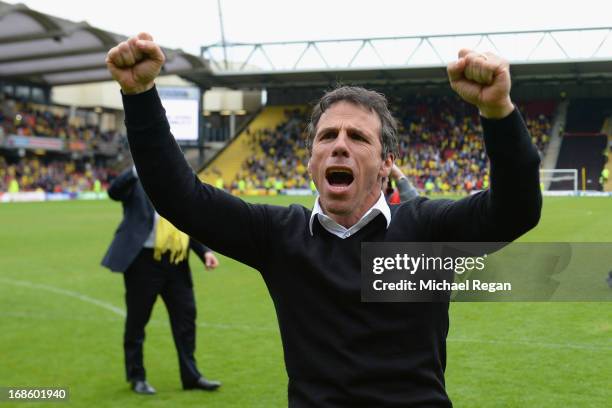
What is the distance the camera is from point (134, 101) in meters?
2.21

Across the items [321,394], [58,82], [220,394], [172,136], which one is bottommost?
[220,394]

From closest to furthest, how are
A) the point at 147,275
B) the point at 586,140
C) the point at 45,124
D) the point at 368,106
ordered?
the point at 368,106
the point at 147,275
the point at 586,140
the point at 45,124

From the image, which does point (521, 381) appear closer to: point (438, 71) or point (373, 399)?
point (373, 399)

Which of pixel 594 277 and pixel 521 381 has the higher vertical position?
pixel 594 277

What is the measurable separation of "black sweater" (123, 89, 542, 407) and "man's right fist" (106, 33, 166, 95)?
0.16 ft

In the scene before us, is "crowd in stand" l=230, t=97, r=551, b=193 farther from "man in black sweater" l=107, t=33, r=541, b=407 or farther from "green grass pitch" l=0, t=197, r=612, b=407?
"man in black sweater" l=107, t=33, r=541, b=407

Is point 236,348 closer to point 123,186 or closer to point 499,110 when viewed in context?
point 123,186

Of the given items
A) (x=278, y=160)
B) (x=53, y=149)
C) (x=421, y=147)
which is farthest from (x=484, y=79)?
(x=53, y=149)

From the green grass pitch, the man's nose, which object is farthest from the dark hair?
the green grass pitch

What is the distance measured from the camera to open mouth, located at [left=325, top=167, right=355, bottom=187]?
7.56 ft

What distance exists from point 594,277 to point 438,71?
4147 centimetres

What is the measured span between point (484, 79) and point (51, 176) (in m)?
51.5

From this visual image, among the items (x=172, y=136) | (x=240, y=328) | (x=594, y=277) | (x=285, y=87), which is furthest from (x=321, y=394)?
(x=285, y=87)

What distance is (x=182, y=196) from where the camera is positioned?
7.53 feet
